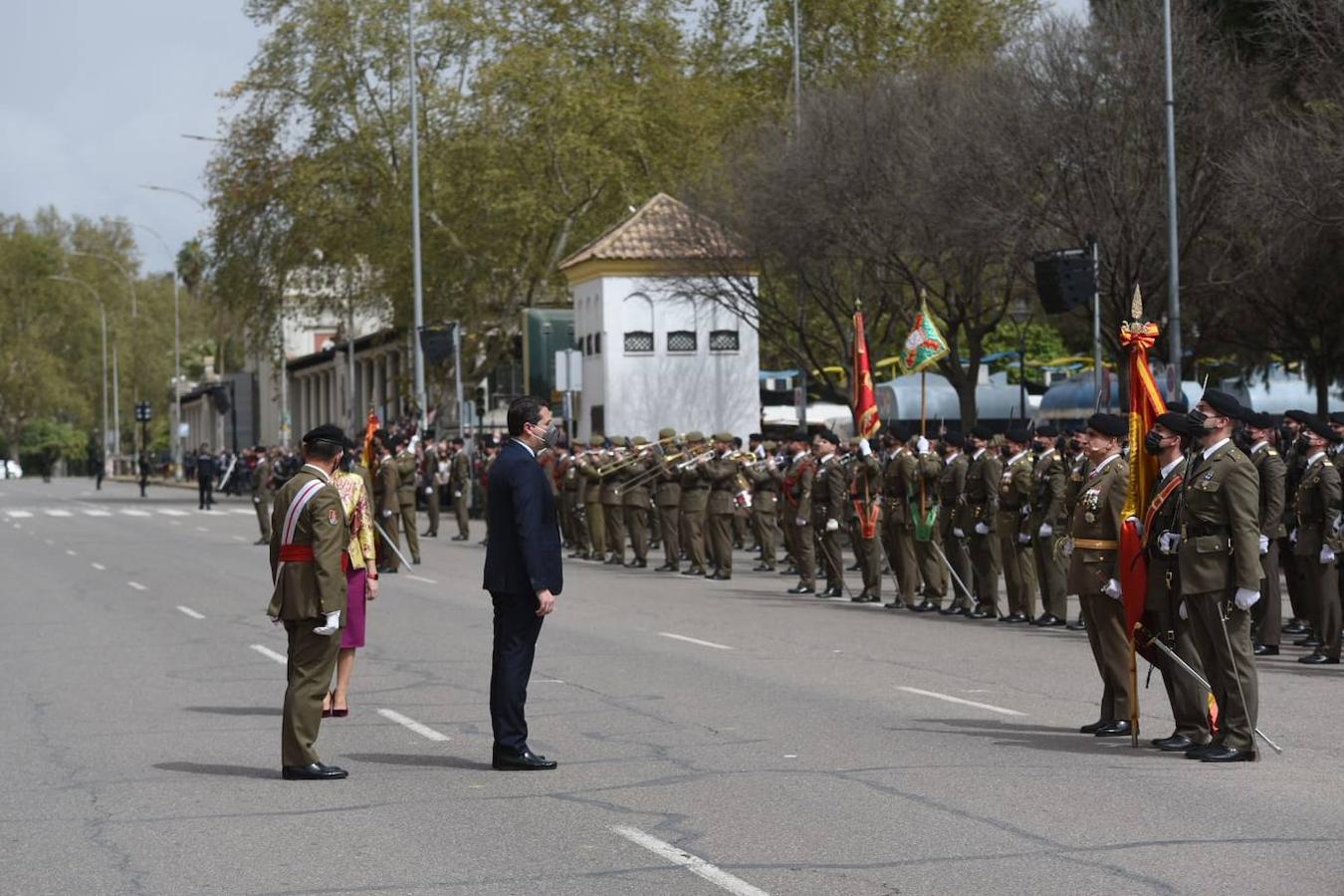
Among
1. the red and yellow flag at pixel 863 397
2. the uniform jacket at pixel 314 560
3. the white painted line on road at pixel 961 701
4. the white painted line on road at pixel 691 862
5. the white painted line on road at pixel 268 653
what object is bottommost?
the white painted line on road at pixel 961 701

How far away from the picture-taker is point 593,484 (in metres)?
32.9

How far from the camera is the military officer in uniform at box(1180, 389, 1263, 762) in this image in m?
11.0

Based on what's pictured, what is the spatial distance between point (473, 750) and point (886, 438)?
40.5 feet

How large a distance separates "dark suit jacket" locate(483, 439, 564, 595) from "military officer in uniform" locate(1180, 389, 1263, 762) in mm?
3410

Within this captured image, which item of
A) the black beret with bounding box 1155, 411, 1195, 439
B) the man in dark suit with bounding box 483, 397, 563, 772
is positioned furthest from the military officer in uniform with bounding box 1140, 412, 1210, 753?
the man in dark suit with bounding box 483, 397, 563, 772

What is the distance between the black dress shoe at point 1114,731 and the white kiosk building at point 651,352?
42086 mm

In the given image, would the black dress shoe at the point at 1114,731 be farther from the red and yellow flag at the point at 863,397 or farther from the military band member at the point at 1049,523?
the red and yellow flag at the point at 863,397

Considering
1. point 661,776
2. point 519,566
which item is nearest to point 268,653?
point 519,566

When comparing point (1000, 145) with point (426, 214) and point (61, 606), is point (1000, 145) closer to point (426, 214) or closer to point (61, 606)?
point (61, 606)

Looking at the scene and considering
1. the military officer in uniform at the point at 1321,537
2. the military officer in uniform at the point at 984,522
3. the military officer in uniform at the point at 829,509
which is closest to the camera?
the military officer in uniform at the point at 1321,537

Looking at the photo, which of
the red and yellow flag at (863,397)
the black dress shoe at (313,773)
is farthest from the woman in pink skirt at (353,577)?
the red and yellow flag at (863,397)

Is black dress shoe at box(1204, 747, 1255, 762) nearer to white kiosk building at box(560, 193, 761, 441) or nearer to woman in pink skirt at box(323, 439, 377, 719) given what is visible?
woman in pink skirt at box(323, 439, 377, 719)

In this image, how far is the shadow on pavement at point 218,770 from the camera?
11.0 m

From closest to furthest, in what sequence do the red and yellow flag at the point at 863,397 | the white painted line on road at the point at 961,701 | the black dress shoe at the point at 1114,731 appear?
the black dress shoe at the point at 1114,731, the white painted line on road at the point at 961,701, the red and yellow flag at the point at 863,397
